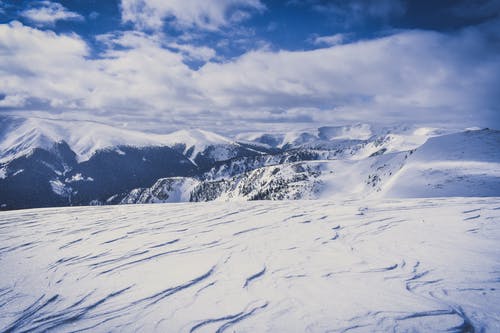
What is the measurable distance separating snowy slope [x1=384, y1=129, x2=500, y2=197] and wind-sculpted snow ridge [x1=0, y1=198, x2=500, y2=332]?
2218 centimetres

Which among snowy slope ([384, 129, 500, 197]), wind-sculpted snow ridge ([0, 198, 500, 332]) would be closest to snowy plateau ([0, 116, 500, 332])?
wind-sculpted snow ridge ([0, 198, 500, 332])

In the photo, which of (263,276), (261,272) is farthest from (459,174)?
(263,276)

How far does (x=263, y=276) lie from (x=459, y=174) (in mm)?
37796

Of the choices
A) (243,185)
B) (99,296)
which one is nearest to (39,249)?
(99,296)

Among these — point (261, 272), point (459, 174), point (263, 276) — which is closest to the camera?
point (263, 276)

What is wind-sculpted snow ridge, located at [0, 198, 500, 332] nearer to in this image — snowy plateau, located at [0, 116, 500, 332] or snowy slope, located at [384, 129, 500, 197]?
snowy plateau, located at [0, 116, 500, 332]

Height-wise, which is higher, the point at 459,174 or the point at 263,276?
the point at 459,174

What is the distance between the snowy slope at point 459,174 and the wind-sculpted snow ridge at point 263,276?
873 inches

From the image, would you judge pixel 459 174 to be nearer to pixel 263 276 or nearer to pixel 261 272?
pixel 261 272

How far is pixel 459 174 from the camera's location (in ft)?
111

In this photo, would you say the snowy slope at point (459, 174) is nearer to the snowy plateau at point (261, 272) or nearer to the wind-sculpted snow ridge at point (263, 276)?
the snowy plateau at point (261, 272)

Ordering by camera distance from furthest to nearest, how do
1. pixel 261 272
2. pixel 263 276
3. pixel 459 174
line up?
pixel 459 174
pixel 261 272
pixel 263 276

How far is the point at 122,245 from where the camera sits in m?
9.06

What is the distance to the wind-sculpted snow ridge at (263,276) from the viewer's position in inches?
183
